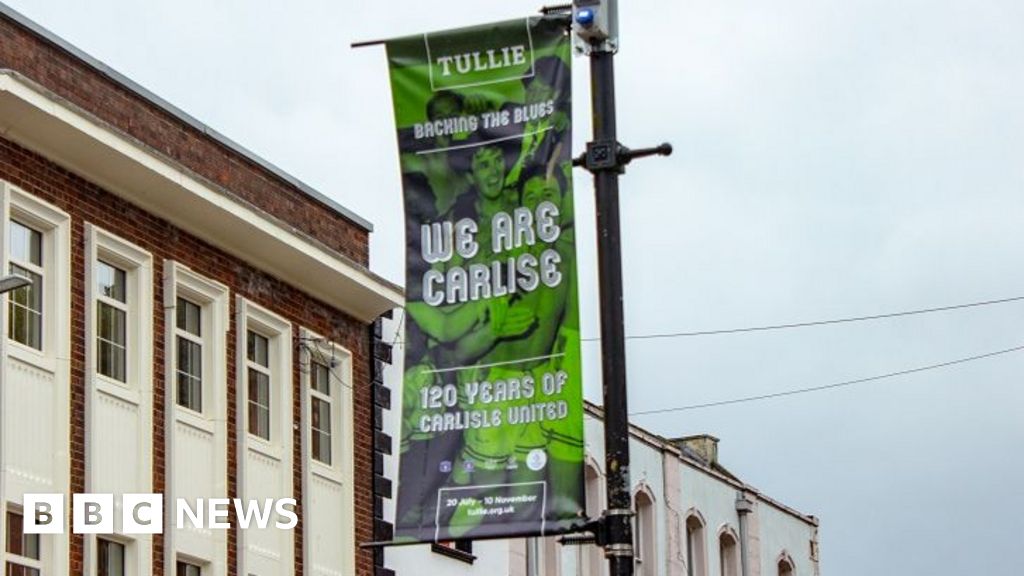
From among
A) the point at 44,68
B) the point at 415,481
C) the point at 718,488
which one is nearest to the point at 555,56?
the point at 415,481

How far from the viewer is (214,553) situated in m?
28.6

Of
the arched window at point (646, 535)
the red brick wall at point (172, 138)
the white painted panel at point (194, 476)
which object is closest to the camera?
the red brick wall at point (172, 138)

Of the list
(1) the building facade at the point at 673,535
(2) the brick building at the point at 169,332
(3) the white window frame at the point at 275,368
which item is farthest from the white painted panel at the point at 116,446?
(1) the building facade at the point at 673,535

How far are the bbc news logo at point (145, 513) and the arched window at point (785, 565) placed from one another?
1808 centimetres

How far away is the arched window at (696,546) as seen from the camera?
42625 millimetres

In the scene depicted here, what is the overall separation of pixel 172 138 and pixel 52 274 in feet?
9.79

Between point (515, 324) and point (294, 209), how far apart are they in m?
17.3

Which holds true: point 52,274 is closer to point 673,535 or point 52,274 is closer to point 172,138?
point 172,138

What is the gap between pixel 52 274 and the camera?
85.1 feet

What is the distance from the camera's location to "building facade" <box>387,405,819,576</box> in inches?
1390

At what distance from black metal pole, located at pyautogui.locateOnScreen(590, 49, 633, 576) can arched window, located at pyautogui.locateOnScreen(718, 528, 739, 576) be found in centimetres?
3089

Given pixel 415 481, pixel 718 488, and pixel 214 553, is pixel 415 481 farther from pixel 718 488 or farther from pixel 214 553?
pixel 718 488

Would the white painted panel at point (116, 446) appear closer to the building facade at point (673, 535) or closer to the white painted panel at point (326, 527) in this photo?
the white painted panel at point (326, 527)

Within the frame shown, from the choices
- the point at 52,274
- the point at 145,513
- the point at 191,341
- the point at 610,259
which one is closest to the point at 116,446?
the point at 145,513
